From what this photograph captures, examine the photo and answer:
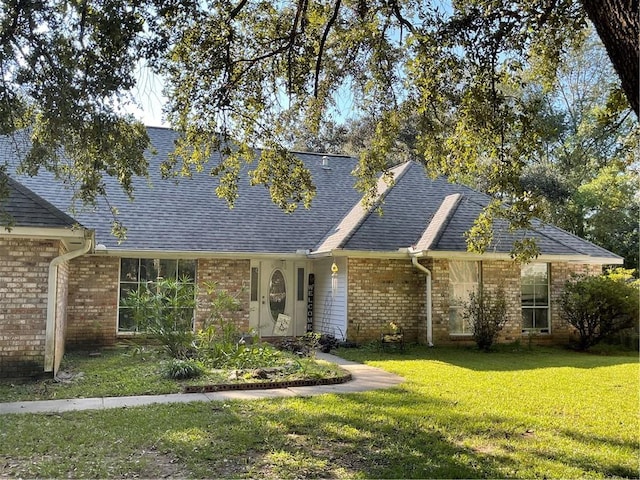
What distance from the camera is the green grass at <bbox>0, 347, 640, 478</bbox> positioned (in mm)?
4859

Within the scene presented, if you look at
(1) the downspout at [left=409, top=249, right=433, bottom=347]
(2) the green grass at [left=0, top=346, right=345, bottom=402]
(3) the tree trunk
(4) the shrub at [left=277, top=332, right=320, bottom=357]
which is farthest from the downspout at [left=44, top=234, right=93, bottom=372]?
(3) the tree trunk

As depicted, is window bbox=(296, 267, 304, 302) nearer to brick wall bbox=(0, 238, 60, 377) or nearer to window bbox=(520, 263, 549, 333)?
window bbox=(520, 263, 549, 333)

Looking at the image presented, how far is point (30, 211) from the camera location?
8898 mm

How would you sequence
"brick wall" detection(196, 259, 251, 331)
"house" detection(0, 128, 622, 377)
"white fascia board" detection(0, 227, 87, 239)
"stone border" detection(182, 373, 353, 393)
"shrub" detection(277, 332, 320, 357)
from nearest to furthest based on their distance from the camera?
"stone border" detection(182, 373, 353, 393), "white fascia board" detection(0, 227, 87, 239), "shrub" detection(277, 332, 320, 357), "house" detection(0, 128, 622, 377), "brick wall" detection(196, 259, 251, 331)

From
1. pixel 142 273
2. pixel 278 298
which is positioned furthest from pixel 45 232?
pixel 278 298

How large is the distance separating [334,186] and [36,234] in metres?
11.2

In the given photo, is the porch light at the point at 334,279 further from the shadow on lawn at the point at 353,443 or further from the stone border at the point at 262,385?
the shadow on lawn at the point at 353,443

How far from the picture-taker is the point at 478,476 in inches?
185

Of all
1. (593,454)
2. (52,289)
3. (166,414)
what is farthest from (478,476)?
(52,289)

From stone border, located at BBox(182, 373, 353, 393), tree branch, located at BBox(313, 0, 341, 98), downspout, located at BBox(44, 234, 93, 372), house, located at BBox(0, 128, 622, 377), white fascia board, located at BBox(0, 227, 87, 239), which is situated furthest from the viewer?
house, located at BBox(0, 128, 622, 377)

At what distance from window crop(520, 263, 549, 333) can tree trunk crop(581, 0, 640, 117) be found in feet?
41.7

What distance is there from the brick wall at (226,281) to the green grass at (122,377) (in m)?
2.76

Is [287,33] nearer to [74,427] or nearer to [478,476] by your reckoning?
[74,427]

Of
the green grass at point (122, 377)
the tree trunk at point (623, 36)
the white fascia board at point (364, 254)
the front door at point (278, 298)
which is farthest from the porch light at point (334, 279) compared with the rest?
the tree trunk at point (623, 36)
